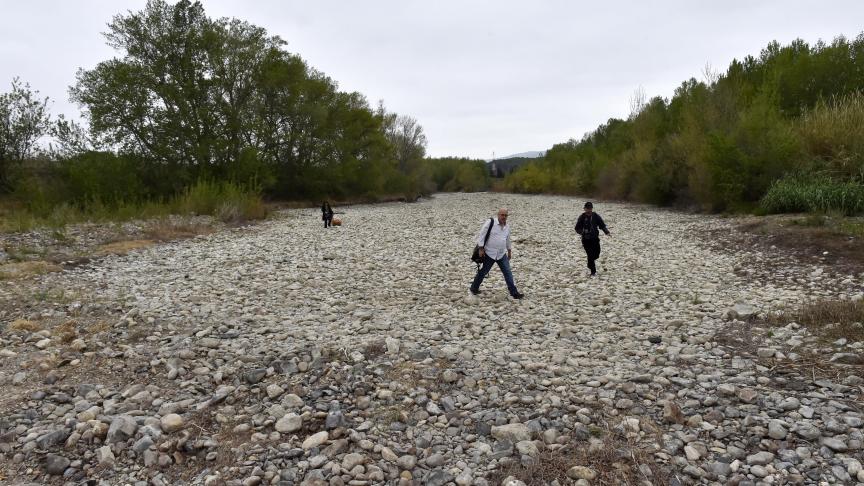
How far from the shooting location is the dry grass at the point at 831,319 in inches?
267

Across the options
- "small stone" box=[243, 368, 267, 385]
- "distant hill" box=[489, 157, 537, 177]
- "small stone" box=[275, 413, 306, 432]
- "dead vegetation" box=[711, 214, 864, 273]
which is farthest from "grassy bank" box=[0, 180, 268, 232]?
"distant hill" box=[489, 157, 537, 177]

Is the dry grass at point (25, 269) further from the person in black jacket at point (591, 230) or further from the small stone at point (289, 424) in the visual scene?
the person in black jacket at point (591, 230)

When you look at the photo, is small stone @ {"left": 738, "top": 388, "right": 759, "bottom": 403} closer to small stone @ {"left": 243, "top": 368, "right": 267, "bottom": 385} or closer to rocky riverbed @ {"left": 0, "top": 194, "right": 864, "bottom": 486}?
rocky riverbed @ {"left": 0, "top": 194, "right": 864, "bottom": 486}

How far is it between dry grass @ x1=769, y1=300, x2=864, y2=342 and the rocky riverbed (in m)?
0.35

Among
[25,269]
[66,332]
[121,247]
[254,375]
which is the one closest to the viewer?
[254,375]

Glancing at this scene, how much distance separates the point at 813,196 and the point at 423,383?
22187mm

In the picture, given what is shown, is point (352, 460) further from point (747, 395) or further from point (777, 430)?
point (747, 395)

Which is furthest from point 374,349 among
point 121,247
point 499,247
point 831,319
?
point 121,247

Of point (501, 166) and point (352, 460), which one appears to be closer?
point (352, 460)

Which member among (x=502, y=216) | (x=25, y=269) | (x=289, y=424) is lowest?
(x=289, y=424)

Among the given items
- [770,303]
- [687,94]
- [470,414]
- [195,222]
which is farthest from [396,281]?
[687,94]

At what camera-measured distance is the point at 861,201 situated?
18406 millimetres

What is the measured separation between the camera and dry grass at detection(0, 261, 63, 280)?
11.0 meters

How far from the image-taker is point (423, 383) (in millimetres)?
6027
